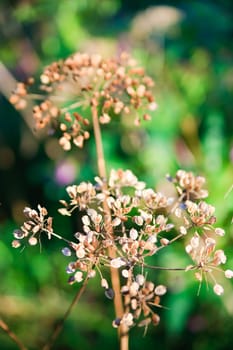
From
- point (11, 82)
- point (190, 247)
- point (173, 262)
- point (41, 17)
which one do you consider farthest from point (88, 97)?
point (41, 17)

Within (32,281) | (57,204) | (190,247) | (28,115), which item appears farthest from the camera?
(28,115)

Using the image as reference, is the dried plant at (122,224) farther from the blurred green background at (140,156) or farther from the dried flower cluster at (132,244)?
the blurred green background at (140,156)

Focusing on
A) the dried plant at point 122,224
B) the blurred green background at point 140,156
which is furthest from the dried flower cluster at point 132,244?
the blurred green background at point 140,156

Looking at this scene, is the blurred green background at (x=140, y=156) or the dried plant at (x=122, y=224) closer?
the dried plant at (x=122, y=224)

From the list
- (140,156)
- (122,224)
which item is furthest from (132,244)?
(140,156)

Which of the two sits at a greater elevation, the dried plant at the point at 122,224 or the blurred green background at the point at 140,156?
the blurred green background at the point at 140,156

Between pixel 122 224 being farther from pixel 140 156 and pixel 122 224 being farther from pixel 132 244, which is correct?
pixel 140 156

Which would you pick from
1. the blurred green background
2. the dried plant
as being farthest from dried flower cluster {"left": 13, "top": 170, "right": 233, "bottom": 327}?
the blurred green background

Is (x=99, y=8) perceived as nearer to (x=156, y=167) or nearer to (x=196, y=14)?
(x=196, y=14)
